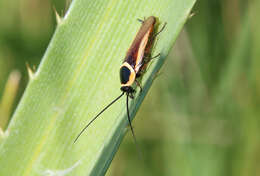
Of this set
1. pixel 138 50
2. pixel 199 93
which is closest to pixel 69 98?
pixel 138 50

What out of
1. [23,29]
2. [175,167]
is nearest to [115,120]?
[175,167]

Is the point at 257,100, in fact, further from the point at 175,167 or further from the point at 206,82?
the point at 175,167

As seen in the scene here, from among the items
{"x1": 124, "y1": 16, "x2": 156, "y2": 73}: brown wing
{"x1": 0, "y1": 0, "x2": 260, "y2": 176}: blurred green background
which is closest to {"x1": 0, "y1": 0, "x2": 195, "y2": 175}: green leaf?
{"x1": 124, "y1": 16, "x2": 156, "y2": 73}: brown wing

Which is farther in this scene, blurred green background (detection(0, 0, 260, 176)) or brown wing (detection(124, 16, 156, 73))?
blurred green background (detection(0, 0, 260, 176))

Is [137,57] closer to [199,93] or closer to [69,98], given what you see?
[69,98]

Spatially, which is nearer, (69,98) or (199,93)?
(69,98)

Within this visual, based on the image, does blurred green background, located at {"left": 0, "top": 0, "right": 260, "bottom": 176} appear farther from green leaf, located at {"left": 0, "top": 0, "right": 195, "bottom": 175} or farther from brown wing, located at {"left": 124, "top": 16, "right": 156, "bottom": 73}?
green leaf, located at {"left": 0, "top": 0, "right": 195, "bottom": 175}

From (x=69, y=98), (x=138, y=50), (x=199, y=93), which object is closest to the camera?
(x=69, y=98)
